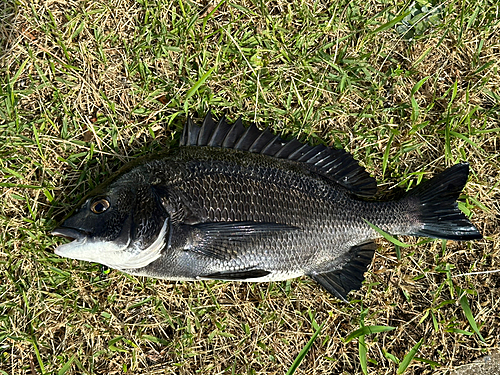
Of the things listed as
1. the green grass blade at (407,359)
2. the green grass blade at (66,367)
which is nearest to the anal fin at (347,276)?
the green grass blade at (407,359)

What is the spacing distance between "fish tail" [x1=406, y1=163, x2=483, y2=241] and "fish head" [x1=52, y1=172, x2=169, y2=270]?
1985 mm

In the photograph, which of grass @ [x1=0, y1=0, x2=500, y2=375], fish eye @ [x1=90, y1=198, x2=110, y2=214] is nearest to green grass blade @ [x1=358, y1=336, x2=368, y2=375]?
grass @ [x1=0, y1=0, x2=500, y2=375]

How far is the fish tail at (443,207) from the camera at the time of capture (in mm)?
3172

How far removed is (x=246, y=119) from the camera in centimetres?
342

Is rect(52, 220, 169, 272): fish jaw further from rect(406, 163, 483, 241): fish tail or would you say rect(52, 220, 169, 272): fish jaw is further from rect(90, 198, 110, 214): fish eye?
rect(406, 163, 483, 241): fish tail

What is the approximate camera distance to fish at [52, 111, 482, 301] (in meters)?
2.65

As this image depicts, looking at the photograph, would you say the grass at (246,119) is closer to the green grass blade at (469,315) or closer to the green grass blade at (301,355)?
the green grass blade at (469,315)

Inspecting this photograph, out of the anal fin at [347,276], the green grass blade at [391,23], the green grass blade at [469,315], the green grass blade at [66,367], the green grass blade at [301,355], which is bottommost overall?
the green grass blade at [66,367]

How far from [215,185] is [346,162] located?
3.63 feet

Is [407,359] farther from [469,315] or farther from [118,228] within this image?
[118,228]

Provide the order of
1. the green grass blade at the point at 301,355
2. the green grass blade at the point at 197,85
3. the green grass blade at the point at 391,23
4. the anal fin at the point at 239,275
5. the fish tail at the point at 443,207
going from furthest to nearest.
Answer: the green grass blade at the point at 391,23 < the green grass blade at the point at 197,85 < the fish tail at the point at 443,207 < the green grass blade at the point at 301,355 < the anal fin at the point at 239,275

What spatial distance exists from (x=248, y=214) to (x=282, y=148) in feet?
2.12

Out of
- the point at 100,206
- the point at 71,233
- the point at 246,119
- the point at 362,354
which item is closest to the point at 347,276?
the point at 362,354

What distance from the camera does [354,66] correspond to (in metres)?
3.52
